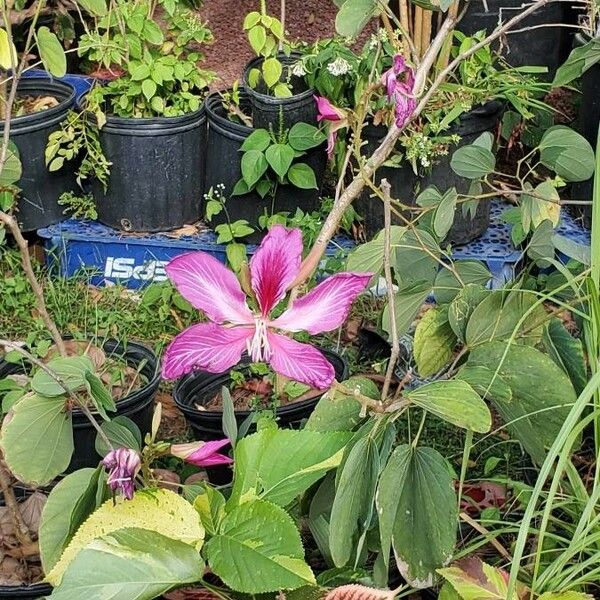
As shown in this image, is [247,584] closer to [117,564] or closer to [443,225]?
[117,564]

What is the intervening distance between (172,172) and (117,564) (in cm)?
215

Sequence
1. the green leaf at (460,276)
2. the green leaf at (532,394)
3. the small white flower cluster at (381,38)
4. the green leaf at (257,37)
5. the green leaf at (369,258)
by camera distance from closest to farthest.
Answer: the green leaf at (532,394)
the green leaf at (369,258)
the green leaf at (460,276)
the small white flower cluster at (381,38)
the green leaf at (257,37)

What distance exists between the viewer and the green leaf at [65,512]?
3.87ft

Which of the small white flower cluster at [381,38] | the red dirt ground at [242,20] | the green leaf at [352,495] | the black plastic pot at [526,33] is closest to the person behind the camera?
the green leaf at [352,495]

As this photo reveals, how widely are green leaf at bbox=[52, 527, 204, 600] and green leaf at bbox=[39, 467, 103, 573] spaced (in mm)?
164

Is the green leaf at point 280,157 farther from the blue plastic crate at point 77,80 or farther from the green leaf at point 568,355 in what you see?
the green leaf at point 568,355

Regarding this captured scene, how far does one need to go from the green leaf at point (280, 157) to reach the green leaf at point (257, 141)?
0.03 metres

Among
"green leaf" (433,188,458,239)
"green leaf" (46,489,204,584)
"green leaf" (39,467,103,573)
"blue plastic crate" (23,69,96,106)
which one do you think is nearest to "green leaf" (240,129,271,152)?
"blue plastic crate" (23,69,96,106)

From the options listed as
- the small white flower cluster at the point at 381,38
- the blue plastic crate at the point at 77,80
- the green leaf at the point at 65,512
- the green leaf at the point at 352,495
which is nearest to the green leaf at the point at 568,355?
the green leaf at the point at 352,495

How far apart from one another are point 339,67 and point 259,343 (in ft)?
6.01

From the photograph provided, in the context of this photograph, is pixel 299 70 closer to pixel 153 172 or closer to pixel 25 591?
pixel 153 172

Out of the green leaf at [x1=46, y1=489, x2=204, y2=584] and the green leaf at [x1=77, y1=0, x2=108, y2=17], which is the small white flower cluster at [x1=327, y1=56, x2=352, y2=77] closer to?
the green leaf at [x1=77, y1=0, x2=108, y2=17]

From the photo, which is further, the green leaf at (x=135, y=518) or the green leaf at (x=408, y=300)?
the green leaf at (x=408, y=300)

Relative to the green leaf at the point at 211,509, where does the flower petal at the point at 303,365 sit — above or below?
above
